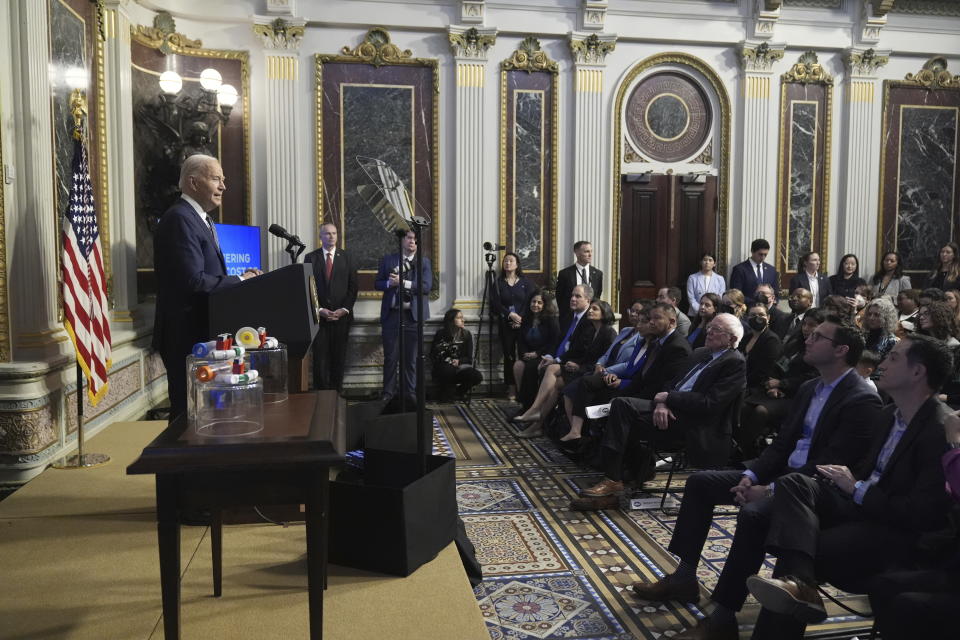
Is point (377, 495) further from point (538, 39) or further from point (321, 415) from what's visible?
point (538, 39)

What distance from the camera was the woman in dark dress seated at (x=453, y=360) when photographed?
7.74m

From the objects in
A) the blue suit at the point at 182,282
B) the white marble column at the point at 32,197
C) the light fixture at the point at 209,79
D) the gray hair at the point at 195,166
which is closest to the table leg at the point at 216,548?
the blue suit at the point at 182,282

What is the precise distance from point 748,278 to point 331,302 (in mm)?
4618

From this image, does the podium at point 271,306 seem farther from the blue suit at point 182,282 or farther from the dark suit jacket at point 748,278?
the dark suit jacket at point 748,278

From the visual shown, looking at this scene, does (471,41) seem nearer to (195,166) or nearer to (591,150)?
(591,150)

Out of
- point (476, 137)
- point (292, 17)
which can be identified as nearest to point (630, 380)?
point (476, 137)

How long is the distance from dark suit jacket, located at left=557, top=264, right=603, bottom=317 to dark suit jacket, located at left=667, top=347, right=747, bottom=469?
3600 millimetres

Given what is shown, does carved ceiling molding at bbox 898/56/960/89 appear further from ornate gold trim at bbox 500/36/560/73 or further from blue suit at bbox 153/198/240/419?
blue suit at bbox 153/198/240/419

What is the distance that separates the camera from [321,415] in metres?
2.23

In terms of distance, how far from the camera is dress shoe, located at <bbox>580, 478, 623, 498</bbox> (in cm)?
452

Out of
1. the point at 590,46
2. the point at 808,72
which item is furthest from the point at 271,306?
the point at 808,72

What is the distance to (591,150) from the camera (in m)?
8.73

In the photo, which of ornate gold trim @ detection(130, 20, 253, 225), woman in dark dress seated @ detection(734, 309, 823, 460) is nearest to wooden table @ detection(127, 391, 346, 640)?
woman in dark dress seated @ detection(734, 309, 823, 460)

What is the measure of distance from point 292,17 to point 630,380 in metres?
5.31
